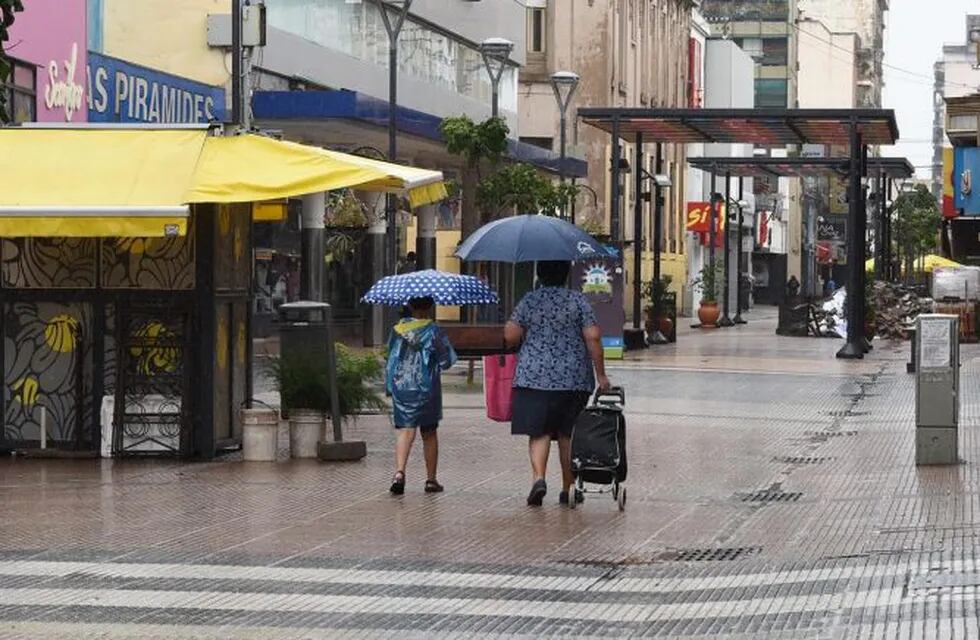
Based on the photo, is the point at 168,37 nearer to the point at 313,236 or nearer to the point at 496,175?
the point at 313,236

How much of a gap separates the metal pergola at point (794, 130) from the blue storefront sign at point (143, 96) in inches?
294

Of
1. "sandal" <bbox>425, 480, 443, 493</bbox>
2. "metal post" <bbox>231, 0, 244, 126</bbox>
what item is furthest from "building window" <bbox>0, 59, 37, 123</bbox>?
"sandal" <bbox>425, 480, 443, 493</bbox>

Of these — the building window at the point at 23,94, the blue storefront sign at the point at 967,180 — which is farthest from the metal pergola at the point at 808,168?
the building window at the point at 23,94

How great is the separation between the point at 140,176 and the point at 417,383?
329cm

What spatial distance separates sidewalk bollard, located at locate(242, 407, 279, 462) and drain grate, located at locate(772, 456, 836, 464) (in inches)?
173

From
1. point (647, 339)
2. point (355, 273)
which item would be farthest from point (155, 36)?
point (647, 339)

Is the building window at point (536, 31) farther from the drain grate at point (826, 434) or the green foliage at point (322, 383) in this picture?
the green foliage at point (322, 383)

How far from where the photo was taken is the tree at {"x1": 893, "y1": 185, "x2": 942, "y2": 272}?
11394cm

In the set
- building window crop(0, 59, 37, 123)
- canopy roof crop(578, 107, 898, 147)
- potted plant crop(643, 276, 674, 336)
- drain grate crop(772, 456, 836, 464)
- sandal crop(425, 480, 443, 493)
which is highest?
canopy roof crop(578, 107, 898, 147)

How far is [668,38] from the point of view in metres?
90.9

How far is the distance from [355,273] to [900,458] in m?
29.9

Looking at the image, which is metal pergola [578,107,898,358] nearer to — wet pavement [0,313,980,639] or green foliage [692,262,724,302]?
green foliage [692,262,724,302]

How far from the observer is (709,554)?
12820mm

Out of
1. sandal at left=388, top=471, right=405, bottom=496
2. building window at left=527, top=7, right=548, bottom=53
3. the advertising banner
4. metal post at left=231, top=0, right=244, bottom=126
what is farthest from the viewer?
building window at left=527, top=7, right=548, bottom=53
